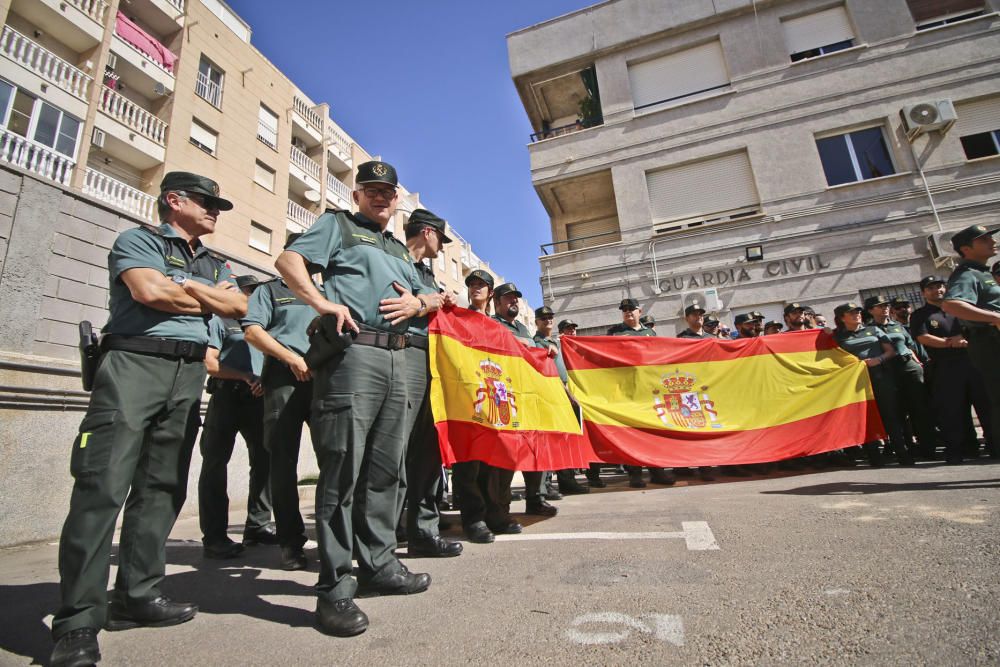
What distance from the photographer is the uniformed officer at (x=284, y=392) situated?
9.87 ft

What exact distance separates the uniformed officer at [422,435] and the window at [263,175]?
19185mm

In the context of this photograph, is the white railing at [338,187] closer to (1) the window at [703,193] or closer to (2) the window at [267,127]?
(2) the window at [267,127]

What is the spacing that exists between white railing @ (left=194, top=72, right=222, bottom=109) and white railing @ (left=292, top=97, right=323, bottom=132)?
4537 mm

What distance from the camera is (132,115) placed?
15.6 m

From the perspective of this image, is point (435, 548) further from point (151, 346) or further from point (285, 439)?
point (151, 346)

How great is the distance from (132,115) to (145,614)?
1915 cm

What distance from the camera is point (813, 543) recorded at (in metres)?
2.46

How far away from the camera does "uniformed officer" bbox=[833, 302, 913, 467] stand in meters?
5.42

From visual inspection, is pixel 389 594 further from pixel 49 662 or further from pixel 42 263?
pixel 42 263

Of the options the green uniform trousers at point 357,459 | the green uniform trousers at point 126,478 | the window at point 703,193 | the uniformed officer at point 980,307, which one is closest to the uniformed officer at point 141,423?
the green uniform trousers at point 126,478

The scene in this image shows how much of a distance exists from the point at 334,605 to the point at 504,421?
2.03 m

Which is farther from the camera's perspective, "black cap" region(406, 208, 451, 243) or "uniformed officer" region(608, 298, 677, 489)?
"uniformed officer" region(608, 298, 677, 489)

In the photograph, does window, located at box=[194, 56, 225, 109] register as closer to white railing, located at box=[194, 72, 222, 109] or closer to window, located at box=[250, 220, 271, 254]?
white railing, located at box=[194, 72, 222, 109]

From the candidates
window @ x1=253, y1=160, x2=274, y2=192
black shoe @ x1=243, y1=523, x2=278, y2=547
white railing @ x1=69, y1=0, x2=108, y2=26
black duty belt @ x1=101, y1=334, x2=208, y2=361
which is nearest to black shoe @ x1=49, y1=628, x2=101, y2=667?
black duty belt @ x1=101, y1=334, x2=208, y2=361
